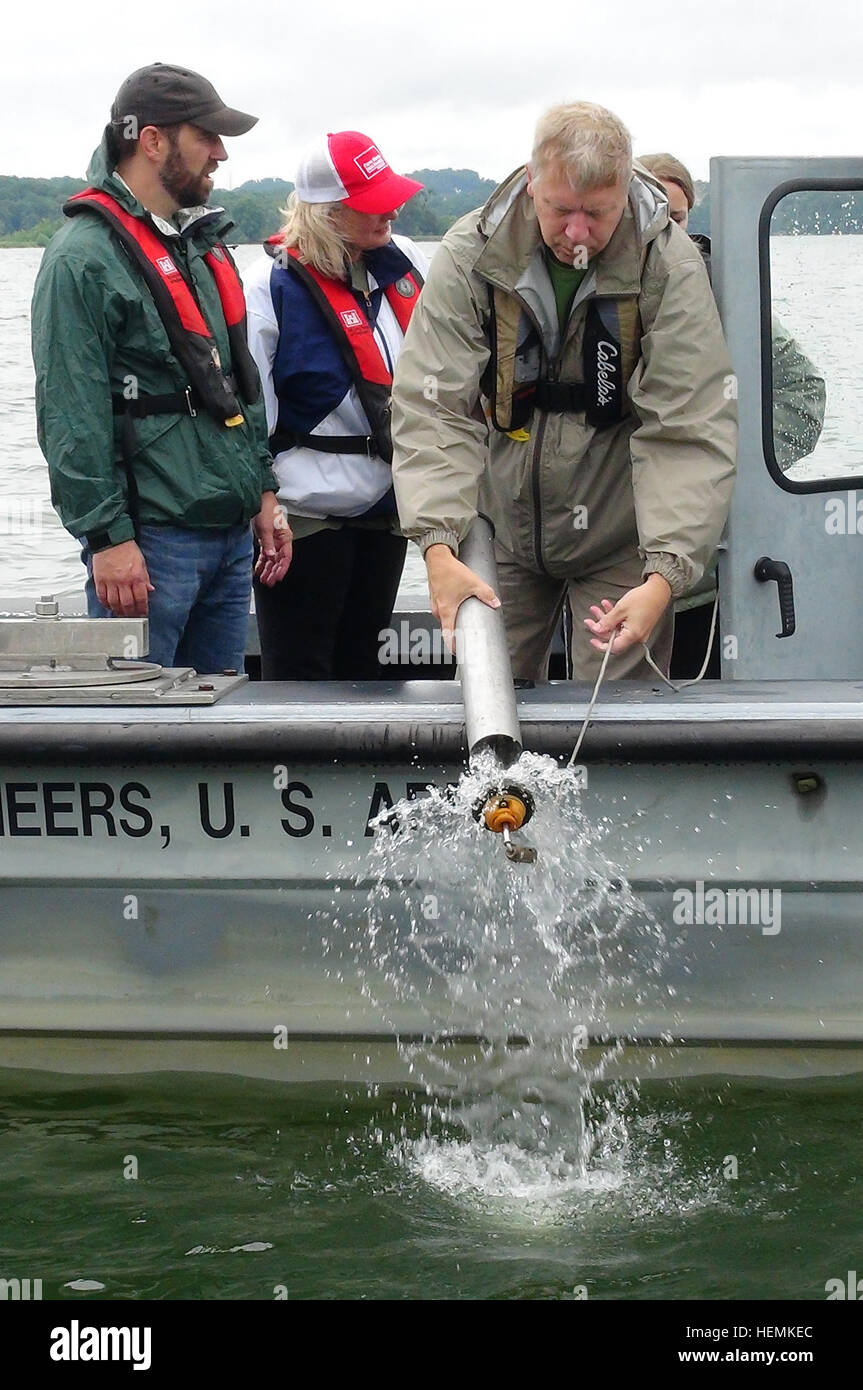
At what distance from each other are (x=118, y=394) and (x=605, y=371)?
1185mm

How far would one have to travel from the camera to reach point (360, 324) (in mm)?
4484

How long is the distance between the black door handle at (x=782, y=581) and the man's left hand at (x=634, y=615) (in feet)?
1.98

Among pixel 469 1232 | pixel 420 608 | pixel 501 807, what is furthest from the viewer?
pixel 420 608

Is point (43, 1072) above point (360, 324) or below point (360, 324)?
below

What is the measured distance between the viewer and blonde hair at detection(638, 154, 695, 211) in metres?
4.76

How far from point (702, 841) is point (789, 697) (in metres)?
0.39

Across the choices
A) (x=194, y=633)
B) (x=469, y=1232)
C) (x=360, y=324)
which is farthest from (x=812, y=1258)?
(x=360, y=324)

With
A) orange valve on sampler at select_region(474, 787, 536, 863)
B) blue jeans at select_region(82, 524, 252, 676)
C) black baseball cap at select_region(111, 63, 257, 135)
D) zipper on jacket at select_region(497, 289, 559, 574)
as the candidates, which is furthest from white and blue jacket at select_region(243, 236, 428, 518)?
orange valve on sampler at select_region(474, 787, 536, 863)

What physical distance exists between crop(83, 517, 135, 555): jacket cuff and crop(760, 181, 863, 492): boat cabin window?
5.10 feet

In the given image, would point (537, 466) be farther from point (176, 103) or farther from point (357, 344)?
point (176, 103)

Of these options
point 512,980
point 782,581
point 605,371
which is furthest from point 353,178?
point 512,980

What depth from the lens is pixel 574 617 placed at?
14.0 feet

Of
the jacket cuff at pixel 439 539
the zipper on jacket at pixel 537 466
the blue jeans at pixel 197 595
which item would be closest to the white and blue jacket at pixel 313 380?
the blue jeans at pixel 197 595

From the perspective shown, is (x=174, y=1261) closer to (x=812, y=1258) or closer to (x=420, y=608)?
(x=812, y=1258)
